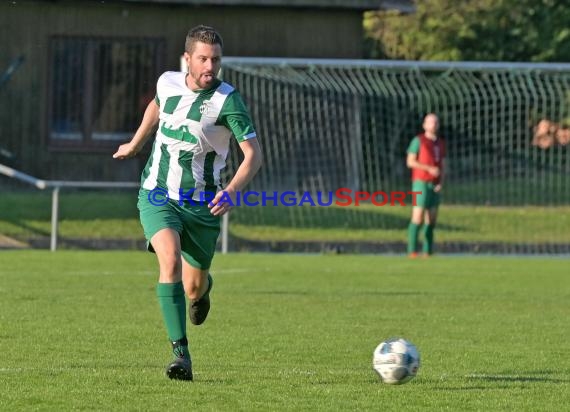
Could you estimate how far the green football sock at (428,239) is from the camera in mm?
20531

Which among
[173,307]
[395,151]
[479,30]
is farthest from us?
[479,30]

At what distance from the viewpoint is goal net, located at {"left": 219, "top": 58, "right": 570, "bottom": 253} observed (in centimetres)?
2298

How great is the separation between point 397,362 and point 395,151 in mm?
18828

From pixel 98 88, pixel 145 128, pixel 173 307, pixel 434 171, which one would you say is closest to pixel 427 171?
pixel 434 171

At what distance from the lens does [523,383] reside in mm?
8156

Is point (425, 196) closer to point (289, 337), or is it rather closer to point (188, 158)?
point (289, 337)

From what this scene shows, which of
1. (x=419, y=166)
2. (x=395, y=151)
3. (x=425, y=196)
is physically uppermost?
(x=395, y=151)

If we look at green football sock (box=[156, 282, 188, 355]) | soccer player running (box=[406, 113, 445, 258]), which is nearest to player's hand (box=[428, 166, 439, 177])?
soccer player running (box=[406, 113, 445, 258])

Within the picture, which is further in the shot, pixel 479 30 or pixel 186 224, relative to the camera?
pixel 479 30

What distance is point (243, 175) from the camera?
8078mm

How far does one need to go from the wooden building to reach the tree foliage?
654 centimetres

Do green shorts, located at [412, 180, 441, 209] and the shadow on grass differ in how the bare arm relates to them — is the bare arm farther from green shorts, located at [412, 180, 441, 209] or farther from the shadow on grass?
the shadow on grass

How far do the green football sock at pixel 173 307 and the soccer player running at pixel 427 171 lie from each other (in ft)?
40.3

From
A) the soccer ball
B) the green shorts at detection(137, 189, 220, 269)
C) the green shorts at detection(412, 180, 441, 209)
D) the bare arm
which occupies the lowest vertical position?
the soccer ball
